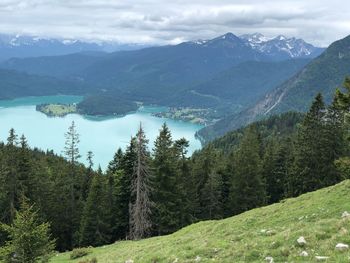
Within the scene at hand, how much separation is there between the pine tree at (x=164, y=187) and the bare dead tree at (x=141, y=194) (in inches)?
67.3

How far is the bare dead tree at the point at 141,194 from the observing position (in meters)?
46.2

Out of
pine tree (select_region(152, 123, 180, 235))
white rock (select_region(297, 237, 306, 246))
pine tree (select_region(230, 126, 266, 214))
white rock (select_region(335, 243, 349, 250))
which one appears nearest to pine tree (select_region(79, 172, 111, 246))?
pine tree (select_region(152, 123, 180, 235))

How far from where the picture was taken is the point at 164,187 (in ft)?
170

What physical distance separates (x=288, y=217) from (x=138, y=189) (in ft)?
76.2

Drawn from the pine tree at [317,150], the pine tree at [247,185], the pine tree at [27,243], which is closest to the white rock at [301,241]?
the pine tree at [27,243]

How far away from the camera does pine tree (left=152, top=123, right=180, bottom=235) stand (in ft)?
167

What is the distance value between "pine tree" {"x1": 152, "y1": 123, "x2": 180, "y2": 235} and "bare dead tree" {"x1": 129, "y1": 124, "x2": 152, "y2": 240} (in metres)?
1.71

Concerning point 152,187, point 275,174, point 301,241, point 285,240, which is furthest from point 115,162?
point 301,241

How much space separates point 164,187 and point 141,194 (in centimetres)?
524

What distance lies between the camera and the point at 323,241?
1581 centimetres

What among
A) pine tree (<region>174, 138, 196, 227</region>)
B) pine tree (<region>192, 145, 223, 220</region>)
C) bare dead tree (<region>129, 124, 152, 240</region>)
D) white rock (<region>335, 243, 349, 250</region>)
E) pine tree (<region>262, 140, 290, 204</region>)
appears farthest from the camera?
pine tree (<region>262, 140, 290, 204</region>)

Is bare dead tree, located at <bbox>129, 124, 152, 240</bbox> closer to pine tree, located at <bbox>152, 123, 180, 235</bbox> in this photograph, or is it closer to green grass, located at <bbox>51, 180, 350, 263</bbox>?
pine tree, located at <bbox>152, 123, 180, 235</bbox>

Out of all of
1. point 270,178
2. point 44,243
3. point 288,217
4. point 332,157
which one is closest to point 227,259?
point 288,217

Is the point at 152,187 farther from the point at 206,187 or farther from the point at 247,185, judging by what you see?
the point at 247,185
